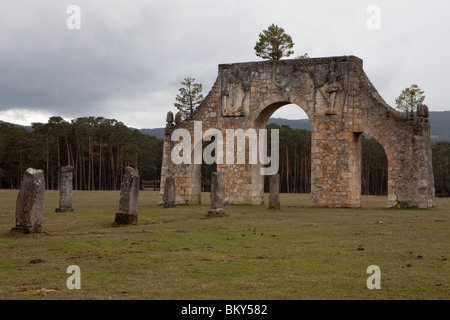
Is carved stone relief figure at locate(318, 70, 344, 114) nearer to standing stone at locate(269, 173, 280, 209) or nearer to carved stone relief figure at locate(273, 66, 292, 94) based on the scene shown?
carved stone relief figure at locate(273, 66, 292, 94)

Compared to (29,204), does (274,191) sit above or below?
above

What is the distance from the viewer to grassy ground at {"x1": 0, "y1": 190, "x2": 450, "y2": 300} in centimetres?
803

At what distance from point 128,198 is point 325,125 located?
45.2ft

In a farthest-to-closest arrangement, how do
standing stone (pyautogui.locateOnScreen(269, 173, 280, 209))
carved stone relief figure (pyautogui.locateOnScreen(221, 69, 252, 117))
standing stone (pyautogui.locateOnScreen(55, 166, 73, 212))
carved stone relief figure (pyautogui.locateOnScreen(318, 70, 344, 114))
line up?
1. carved stone relief figure (pyautogui.locateOnScreen(221, 69, 252, 117))
2. carved stone relief figure (pyautogui.locateOnScreen(318, 70, 344, 114))
3. standing stone (pyautogui.locateOnScreen(269, 173, 280, 209))
4. standing stone (pyautogui.locateOnScreen(55, 166, 73, 212))

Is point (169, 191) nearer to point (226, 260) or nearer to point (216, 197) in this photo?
point (216, 197)

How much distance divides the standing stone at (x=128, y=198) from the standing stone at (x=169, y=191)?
28.1ft

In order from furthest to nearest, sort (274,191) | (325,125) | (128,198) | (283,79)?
(283,79), (325,125), (274,191), (128,198)

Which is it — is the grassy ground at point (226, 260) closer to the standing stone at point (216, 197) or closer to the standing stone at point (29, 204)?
the standing stone at point (29, 204)

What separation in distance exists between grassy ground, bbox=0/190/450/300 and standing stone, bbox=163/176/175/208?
8118 mm

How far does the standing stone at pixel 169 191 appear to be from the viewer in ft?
87.2

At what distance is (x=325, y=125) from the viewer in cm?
2858

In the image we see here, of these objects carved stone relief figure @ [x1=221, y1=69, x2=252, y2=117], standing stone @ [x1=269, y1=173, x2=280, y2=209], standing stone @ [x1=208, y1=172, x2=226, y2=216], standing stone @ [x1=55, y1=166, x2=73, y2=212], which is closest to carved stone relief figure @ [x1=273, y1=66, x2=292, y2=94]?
carved stone relief figure @ [x1=221, y1=69, x2=252, y2=117]

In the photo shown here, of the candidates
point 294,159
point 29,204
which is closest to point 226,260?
point 29,204

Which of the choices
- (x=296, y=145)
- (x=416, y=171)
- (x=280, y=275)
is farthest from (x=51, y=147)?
(x=280, y=275)
